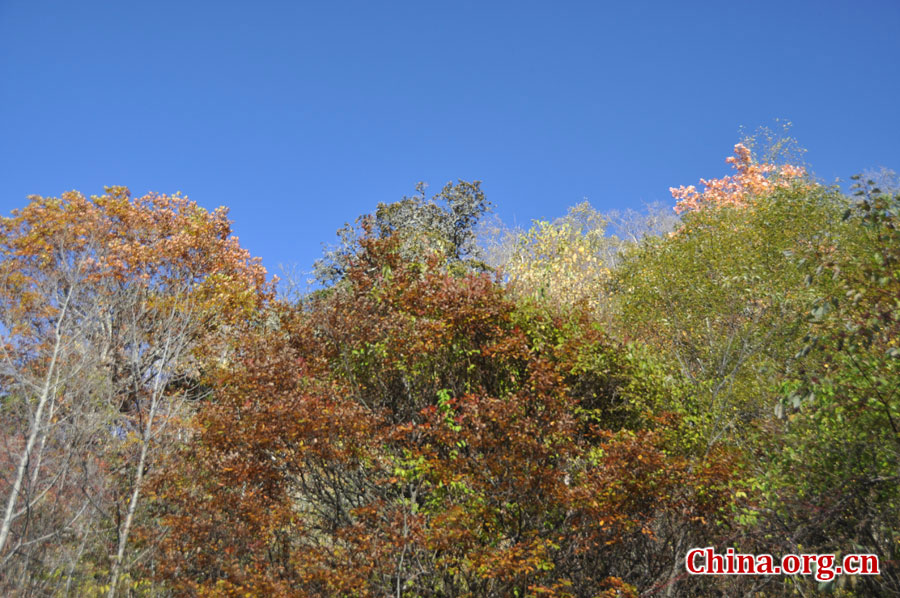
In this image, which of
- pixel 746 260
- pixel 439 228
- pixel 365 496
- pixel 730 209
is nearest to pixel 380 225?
pixel 439 228

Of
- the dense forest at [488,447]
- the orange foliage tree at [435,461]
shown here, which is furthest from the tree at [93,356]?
the orange foliage tree at [435,461]

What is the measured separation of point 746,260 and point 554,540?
8853 mm

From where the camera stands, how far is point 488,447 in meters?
7.39

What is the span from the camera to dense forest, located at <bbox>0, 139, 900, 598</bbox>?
246 inches

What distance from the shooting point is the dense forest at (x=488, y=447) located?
20.5 ft

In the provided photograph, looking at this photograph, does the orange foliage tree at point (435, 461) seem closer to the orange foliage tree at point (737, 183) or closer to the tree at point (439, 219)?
the tree at point (439, 219)

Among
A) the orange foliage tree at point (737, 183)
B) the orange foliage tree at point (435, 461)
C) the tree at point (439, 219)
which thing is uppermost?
the orange foliage tree at point (737, 183)

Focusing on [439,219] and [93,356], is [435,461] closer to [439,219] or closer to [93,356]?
[93,356]

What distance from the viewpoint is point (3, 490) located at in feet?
35.9

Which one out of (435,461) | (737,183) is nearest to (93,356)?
(435,461)

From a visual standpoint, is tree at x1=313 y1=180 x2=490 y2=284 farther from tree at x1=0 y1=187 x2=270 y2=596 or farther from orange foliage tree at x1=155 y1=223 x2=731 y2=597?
orange foliage tree at x1=155 y1=223 x2=731 y2=597

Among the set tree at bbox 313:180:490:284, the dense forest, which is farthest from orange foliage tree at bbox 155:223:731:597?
tree at bbox 313:180:490:284

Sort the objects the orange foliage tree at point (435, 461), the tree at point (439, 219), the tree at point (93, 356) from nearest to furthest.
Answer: the orange foliage tree at point (435, 461), the tree at point (93, 356), the tree at point (439, 219)

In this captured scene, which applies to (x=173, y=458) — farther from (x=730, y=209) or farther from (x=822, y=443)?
(x=730, y=209)
